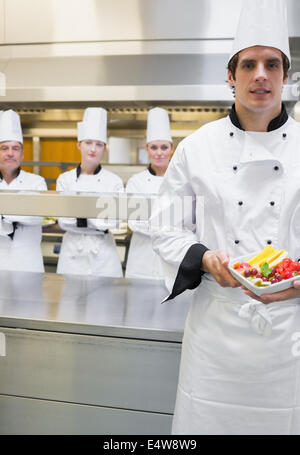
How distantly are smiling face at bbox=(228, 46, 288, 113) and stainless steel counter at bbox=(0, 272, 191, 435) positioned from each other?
0.78 meters

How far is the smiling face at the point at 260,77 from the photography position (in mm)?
1008

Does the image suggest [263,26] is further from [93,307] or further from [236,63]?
[93,307]

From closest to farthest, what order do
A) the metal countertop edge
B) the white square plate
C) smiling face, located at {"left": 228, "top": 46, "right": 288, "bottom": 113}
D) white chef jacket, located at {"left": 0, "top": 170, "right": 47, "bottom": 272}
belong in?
the white square plate < smiling face, located at {"left": 228, "top": 46, "right": 288, "bottom": 113} < the metal countertop edge < white chef jacket, located at {"left": 0, "top": 170, "right": 47, "bottom": 272}

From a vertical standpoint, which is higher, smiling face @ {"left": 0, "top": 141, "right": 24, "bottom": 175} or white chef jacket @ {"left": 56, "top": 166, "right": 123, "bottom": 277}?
smiling face @ {"left": 0, "top": 141, "right": 24, "bottom": 175}

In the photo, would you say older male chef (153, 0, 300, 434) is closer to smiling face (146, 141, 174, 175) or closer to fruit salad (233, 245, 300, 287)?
fruit salad (233, 245, 300, 287)

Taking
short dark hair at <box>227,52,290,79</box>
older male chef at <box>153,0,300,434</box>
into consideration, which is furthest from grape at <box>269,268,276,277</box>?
short dark hair at <box>227,52,290,79</box>

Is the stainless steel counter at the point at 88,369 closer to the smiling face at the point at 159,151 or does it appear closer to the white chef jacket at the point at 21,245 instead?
the white chef jacket at the point at 21,245

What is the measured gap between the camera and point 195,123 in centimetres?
413

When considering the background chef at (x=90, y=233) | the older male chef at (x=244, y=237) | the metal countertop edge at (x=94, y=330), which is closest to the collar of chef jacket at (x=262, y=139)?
the older male chef at (x=244, y=237)

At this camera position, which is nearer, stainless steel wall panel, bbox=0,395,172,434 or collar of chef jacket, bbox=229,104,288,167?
collar of chef jacket, bbox=229,104,288,167

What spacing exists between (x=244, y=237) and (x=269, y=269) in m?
0.17

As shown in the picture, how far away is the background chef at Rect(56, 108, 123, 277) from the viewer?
9.23 ft

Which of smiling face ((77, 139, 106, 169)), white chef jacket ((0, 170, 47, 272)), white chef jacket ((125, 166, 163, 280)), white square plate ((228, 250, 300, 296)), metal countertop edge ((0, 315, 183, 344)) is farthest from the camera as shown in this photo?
smiling face ((77, 139, 106, 169))
